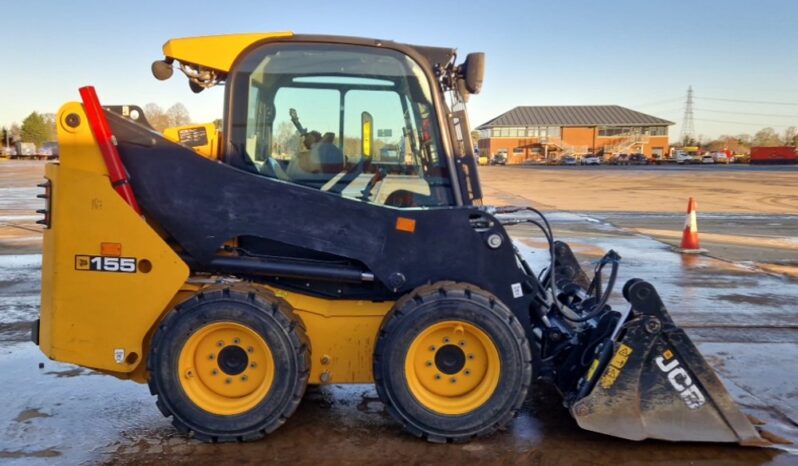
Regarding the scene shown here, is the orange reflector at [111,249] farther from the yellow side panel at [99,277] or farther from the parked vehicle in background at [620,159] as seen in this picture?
the parked vehicle in background at [620,159]

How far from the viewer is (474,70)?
380 centimetres

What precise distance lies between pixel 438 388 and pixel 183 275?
1593 millimetres

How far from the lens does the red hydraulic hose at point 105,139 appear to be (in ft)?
11.7

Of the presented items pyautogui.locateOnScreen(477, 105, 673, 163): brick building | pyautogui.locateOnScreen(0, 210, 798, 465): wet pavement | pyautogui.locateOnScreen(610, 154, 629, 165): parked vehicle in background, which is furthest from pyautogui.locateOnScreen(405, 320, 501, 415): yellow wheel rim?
pyautogui.locateOnScreen(477, 105, 673, 163): brick building

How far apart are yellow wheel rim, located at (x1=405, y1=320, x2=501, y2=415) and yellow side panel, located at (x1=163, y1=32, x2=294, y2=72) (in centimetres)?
198

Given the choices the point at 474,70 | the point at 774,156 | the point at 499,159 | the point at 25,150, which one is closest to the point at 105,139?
the point at 474,70

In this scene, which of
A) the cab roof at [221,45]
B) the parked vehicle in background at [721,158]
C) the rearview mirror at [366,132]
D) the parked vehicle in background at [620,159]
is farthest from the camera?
the parked vehicle in background at [721,158]

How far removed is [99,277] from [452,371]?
2.06 meters

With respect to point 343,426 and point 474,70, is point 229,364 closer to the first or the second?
point 343,426

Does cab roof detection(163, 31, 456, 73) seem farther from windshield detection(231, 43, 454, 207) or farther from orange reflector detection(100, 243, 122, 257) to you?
orange reflector detection(100, 243, 122, 257)

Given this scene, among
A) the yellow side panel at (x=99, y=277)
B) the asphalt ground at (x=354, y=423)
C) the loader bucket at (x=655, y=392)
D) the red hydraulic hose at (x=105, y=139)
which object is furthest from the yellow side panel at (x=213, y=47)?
the loader bucket at (x=655, y=392)

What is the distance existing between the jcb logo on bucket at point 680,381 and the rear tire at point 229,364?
1980 mm

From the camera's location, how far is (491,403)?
366 centimetres

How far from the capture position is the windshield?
12.7 feet
